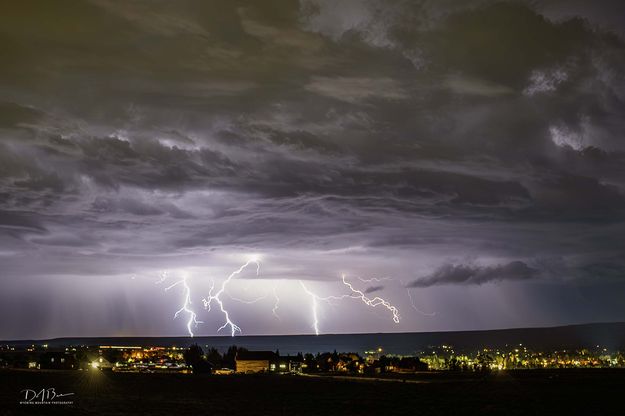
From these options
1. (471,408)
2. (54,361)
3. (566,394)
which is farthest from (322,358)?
(471,408)

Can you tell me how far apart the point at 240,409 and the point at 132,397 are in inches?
488

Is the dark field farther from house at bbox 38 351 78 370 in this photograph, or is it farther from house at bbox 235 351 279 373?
house at bbox 38 351 78 370

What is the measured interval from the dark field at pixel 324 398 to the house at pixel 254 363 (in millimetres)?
34314

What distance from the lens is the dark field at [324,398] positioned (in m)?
44.5

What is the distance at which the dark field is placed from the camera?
146 ft

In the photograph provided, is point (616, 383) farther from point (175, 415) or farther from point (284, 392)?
point (175, 415)

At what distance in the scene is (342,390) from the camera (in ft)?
211

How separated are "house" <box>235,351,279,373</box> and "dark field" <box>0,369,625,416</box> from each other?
34.3 m

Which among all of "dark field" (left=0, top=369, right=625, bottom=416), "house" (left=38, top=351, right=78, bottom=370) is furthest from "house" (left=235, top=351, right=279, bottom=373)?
"dark field" (left=0, top=369, right=625, bottom=416)

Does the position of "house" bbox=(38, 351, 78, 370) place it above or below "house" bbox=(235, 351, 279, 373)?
above
